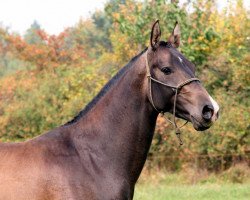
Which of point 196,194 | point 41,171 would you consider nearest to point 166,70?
point 41,171

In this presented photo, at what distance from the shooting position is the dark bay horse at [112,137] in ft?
16.8

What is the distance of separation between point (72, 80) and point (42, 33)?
18071 millimetres

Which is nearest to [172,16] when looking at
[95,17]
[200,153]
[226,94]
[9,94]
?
[226,94]

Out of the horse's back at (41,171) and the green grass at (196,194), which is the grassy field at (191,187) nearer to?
the green grass at (196,194)

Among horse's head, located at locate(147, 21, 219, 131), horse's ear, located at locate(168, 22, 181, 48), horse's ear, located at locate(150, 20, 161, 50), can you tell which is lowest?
horse's head, located at locate(147, 21, 219, 131)

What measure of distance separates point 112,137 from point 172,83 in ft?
2.60

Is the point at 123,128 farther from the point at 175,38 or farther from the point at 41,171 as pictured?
the point at 175,38

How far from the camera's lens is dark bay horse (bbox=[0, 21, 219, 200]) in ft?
16.8

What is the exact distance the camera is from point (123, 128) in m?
5.49

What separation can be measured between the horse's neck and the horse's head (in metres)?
0.12

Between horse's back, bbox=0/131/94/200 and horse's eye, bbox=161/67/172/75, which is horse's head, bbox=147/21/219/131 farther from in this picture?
horse's back, bbox=0/131/94/200

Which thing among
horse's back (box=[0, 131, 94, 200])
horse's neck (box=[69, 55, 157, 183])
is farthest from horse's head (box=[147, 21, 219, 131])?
Answer: horse's back (box=[0, 131, 94, 200])

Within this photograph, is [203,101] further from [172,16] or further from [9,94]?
[9,94]

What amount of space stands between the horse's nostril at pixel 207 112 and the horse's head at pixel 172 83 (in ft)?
0.22
